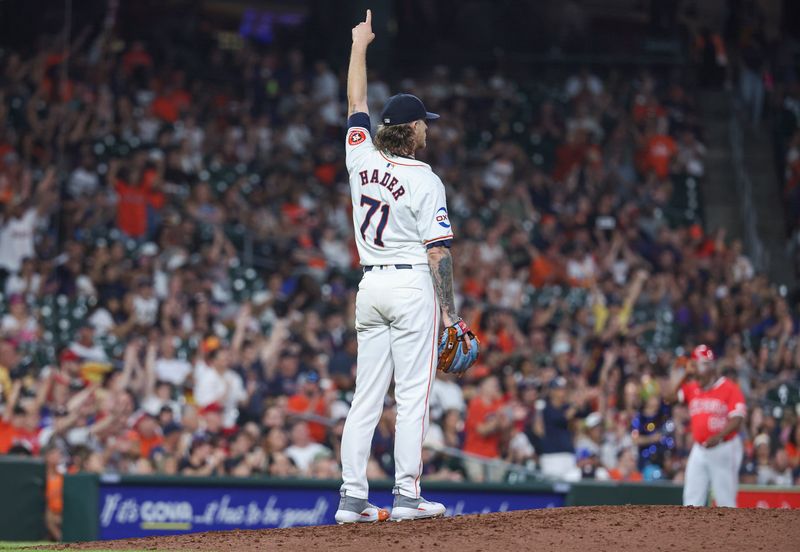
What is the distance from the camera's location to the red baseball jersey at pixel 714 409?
37.4 feet

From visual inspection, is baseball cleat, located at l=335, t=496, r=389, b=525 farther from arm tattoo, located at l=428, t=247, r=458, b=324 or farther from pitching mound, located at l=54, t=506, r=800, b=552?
arm tattoo, located at l=428, t=247, r=458, b=324

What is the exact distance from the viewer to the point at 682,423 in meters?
14.4

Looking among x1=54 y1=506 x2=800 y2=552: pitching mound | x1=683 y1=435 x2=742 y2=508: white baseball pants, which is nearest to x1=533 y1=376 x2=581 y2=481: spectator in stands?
x1=683 y1=435 x2=742 y2=508: white baseball pants

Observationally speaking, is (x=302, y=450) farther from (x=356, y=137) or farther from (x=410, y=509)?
(x=356, y=137)

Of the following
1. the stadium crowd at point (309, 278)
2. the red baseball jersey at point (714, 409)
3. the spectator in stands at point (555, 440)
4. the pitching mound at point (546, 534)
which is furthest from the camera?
the spectator in stands at point (555, 440)

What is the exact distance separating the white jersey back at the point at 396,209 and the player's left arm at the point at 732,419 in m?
5.67

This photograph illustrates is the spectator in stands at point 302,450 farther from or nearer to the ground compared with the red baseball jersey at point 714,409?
nearer to the ground

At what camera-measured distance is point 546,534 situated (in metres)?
6.11

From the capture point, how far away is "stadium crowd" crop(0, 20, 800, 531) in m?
12.7

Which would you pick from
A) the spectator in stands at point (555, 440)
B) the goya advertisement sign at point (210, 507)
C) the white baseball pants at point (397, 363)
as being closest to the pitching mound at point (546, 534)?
the white baseball pants at point (397, 363)

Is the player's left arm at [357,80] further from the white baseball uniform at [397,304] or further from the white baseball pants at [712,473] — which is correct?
the white baseball pants at [712,473]

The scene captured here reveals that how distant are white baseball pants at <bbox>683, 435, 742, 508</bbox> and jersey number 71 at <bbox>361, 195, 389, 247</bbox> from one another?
594 cm

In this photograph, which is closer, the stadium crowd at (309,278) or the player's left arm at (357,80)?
the player's left arm at (357,80)

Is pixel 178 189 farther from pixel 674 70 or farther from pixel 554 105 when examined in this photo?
pixel 674 70
